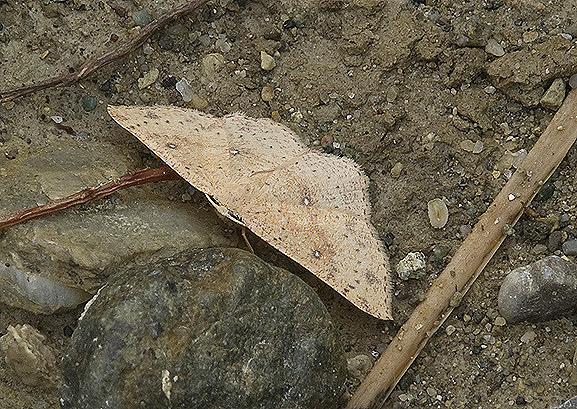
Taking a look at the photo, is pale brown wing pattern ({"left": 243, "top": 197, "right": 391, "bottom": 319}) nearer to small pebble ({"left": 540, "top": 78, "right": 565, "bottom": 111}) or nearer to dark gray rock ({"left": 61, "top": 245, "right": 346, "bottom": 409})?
dark gray rock ({"left": 61, "top": 245, "right": 346, "bottom": 409})

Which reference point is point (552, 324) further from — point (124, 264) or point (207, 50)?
point (207, 50)

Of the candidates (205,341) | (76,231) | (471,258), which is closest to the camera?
(205,341)

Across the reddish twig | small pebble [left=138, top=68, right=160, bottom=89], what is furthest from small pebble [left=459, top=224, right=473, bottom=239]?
small pebble [left=138, top=68, right=160, bottom=89]

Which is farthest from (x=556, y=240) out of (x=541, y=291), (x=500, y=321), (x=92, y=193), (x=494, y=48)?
(x=92, y=193)

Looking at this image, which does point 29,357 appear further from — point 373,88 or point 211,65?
point 373,88

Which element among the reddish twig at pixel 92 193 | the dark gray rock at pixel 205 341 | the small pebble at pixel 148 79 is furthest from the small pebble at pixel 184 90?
the dark gray rock at pixel 205 341
